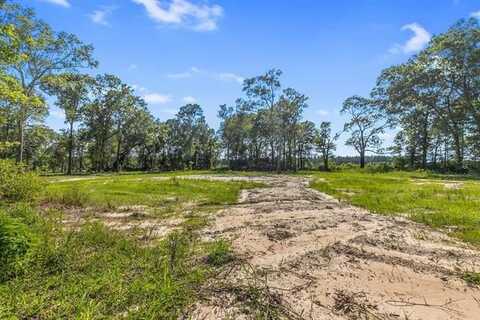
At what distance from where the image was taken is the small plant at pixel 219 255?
4242mm

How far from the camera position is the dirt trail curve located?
3084 millimetres

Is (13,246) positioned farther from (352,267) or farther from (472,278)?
(472,278)

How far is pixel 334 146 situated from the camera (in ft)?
178

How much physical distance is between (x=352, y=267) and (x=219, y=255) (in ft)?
5.86

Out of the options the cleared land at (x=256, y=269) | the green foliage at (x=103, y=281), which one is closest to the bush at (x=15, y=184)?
the cleared land at (x=256, y=269)

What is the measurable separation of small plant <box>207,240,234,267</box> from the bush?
6483 mm

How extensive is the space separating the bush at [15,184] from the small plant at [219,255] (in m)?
6.48

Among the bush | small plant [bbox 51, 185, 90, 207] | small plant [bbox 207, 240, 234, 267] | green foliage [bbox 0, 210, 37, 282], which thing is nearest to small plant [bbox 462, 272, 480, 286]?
small plant [bbox 207, 240, 234, 267]

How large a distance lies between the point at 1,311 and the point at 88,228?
292 centimetres

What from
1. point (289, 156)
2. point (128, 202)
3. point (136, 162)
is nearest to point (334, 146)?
point (289, 156)

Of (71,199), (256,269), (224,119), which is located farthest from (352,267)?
(224,119)

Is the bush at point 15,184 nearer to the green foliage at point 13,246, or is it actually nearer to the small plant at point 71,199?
the small plant at point 71,199

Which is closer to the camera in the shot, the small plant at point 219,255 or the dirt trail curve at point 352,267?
the dirt trail curve at point 352,267

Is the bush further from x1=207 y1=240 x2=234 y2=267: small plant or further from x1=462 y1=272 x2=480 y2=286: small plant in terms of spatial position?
x1=462 y1=272 x2=480 y2=286: small plant
